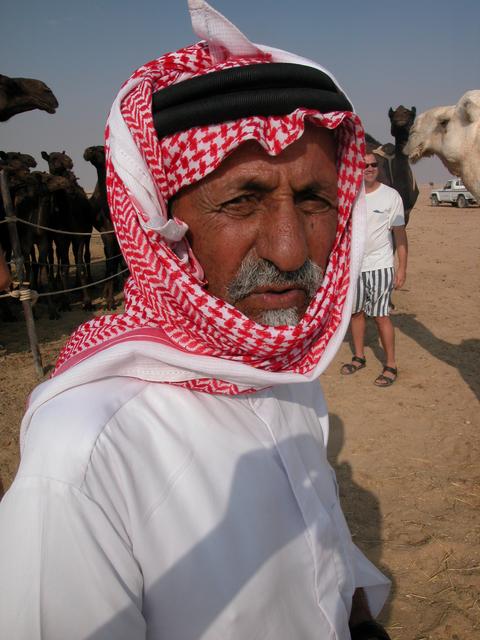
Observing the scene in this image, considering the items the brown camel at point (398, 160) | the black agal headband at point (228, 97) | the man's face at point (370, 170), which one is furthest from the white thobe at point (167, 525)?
the brown camel at point (398, 160)

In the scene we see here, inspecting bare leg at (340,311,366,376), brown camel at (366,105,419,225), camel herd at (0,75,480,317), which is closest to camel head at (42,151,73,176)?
camel herd at (0,75,480,317)

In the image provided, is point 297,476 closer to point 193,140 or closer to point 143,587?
point 143,587

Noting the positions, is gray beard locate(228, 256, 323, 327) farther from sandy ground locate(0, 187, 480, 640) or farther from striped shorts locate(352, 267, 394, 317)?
striped shorts locate(352, 267, 394, 317)

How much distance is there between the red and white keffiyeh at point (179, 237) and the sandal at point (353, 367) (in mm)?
4947

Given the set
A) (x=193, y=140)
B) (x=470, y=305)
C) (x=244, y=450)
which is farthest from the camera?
(x=470, y=305)

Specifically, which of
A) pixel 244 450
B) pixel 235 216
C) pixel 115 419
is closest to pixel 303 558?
pixel 244 450

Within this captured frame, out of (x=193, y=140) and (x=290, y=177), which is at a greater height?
(x=193, y=140)

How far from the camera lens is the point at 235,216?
1369mm

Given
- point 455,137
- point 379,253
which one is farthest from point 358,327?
point 455,137

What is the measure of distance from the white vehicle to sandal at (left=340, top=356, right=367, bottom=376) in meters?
26.7

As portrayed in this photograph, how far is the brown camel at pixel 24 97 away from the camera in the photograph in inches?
325

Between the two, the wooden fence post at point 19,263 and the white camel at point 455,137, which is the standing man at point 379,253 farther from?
the wooden fence post at point 19,263

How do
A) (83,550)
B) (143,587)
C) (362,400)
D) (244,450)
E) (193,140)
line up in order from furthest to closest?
(362,400), (193,140), (244,450), (143,587), (83,550)

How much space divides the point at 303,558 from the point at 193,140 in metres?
1.10
